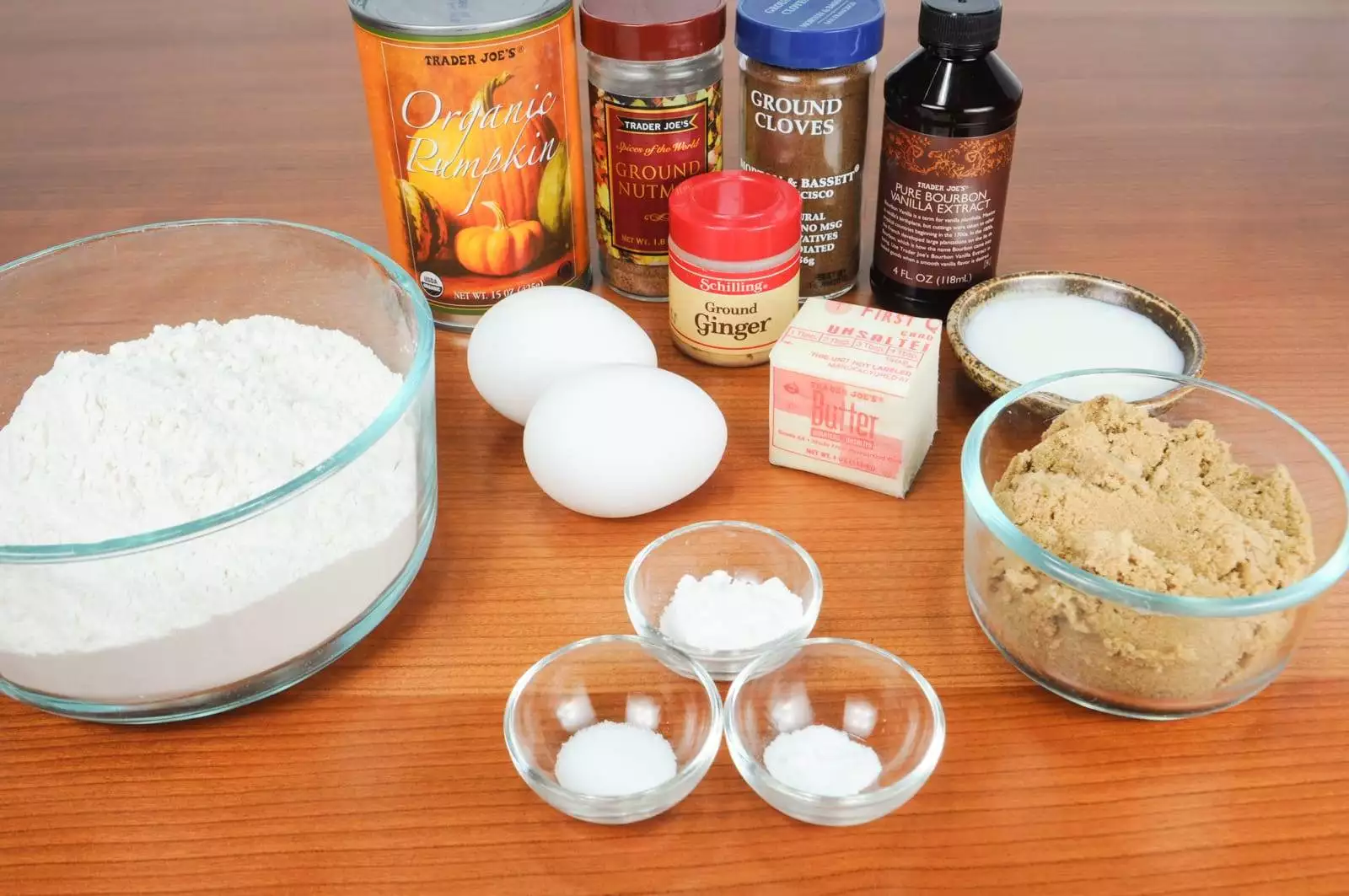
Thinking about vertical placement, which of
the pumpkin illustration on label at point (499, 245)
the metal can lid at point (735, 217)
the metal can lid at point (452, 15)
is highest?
the metal can lid at point (452, 15)

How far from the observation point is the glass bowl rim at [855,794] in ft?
2.07

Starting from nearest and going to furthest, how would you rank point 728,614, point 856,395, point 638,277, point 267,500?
point 267,500 → point 728,614 → point 856,395 → point 638,277

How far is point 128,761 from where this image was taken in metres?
0.71

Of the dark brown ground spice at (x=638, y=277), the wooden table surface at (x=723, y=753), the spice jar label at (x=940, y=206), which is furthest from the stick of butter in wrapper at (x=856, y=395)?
the dark brown ground spice at (x=638, y=277)

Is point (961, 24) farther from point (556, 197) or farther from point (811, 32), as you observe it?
point (556, 197)

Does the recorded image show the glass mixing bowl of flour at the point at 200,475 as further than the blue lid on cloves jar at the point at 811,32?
No

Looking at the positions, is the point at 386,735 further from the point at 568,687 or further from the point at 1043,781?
the point at 1043,781

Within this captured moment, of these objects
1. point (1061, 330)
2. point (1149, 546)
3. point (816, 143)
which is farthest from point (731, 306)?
point (1149, 546)

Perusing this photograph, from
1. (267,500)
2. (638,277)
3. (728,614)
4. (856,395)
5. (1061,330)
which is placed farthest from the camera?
(638,277)

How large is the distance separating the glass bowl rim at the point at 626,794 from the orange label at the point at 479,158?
16.4 inches

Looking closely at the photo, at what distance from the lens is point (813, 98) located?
3.21 ft

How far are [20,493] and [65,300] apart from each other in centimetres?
24

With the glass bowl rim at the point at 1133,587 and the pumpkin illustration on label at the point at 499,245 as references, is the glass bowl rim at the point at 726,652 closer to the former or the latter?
the glass bowl rim at the point at 1133,587

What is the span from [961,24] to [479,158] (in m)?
0.38
